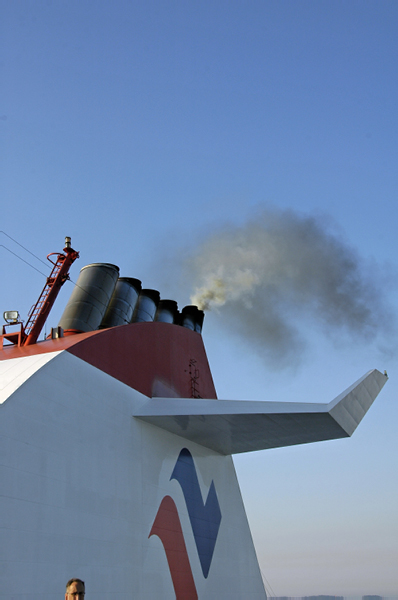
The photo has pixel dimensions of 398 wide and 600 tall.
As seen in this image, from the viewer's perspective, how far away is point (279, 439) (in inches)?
667

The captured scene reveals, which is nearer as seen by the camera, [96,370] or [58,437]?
[58,437]

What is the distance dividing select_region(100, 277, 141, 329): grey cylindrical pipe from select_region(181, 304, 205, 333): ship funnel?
2.88 metres

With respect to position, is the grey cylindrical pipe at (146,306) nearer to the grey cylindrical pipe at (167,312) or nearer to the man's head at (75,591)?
the grey cylindrical pipe at (167,312)

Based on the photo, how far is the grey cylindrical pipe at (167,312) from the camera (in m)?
21.5

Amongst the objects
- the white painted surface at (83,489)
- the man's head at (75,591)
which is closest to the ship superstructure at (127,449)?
the white painted surface at (83,489)

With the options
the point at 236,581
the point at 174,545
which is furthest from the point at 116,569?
the point at 236,581

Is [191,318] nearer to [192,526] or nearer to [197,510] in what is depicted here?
[197,510]

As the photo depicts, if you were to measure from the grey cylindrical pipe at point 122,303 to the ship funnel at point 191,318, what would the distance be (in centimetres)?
288

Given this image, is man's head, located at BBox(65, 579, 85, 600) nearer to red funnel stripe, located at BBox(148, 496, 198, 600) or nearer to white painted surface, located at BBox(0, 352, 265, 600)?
white painted surface, located at BBox(0, 352, 265, 600)

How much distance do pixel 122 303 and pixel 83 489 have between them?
864 cm

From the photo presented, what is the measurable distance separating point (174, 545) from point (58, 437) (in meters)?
5.61

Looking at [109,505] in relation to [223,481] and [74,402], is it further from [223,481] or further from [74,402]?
[223,481]

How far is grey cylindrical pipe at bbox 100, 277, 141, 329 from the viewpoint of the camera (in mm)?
18703

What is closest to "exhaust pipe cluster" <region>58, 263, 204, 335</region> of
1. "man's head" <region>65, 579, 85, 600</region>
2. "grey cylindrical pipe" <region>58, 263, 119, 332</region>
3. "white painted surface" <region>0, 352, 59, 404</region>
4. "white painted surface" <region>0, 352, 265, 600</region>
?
"grey cylindrical pipe" <region>58, 263, 119, 332</region>
